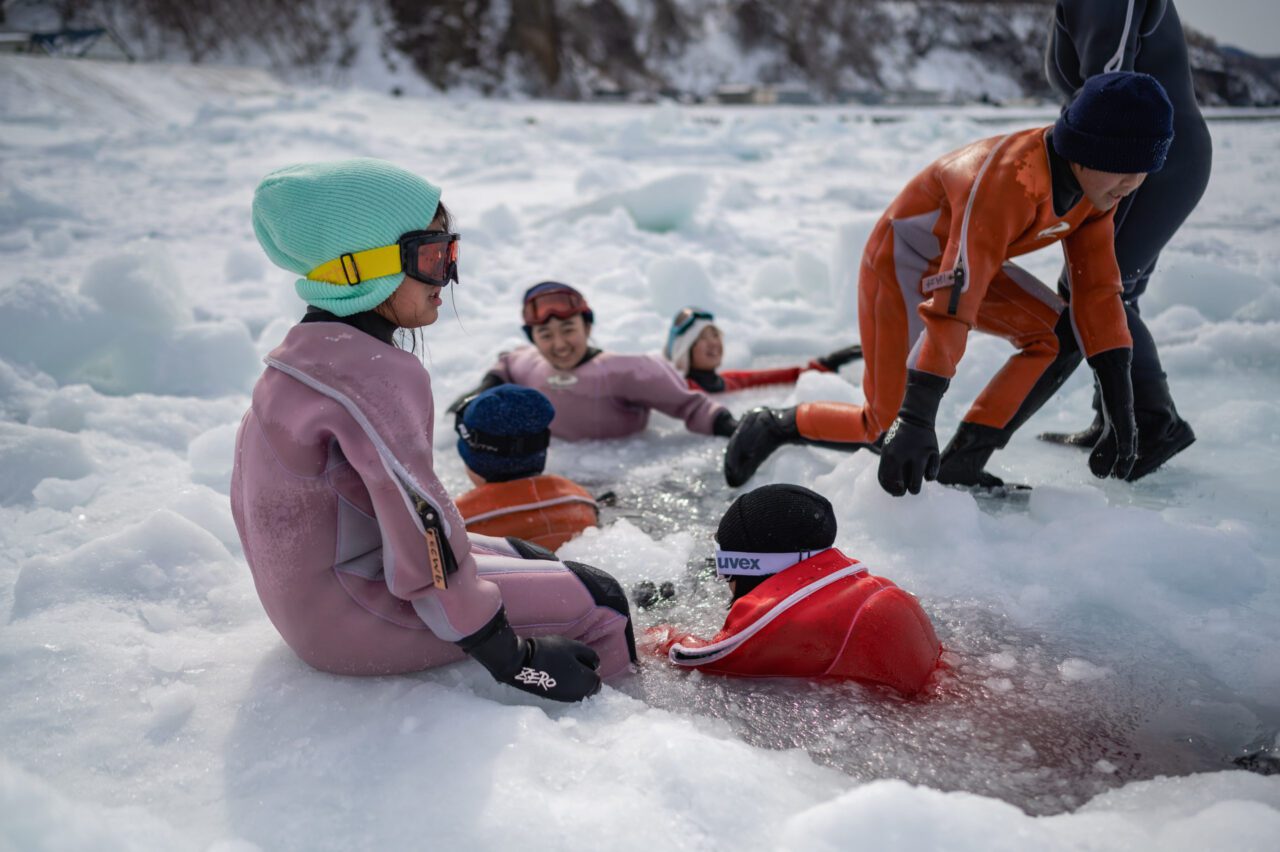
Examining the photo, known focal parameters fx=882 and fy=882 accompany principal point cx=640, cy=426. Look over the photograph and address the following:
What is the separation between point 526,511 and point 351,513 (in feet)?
3.23

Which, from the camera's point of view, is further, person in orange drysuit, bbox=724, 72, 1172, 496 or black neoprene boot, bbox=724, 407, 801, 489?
black neoprene boot, bbox=724, 407, 801, 489

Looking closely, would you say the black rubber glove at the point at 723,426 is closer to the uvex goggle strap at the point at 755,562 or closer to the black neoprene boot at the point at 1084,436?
the black neoprene boot at the point at 1084,436

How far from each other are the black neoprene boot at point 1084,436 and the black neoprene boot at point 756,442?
3.37 feet

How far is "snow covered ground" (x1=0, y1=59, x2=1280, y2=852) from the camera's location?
1.37 metres

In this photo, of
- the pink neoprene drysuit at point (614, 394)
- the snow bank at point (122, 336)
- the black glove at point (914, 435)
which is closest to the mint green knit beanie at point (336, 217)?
the black glove at point (914, 435)

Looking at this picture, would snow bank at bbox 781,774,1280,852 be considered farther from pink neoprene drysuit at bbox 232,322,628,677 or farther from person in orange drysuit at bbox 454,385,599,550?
Result: person in orange drysuit at bbox 454,385,599,550

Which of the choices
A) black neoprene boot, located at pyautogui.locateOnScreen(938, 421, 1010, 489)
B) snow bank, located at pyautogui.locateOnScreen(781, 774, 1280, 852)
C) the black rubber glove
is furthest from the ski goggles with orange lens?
snow bank, located at pyautogui.locateOnScreen(781, 774, 1280, 852)

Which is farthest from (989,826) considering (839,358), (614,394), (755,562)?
(839,358)

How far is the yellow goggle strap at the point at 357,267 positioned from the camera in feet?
5.13

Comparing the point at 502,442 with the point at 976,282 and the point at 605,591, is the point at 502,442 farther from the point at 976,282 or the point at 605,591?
the point at 976,282

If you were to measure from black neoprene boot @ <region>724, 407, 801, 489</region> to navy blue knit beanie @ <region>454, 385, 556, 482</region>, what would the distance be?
72 centimetres

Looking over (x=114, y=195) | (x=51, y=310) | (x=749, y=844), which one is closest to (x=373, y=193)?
(x=749, y=844)

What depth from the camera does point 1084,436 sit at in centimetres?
320

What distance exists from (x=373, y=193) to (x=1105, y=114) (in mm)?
1747
